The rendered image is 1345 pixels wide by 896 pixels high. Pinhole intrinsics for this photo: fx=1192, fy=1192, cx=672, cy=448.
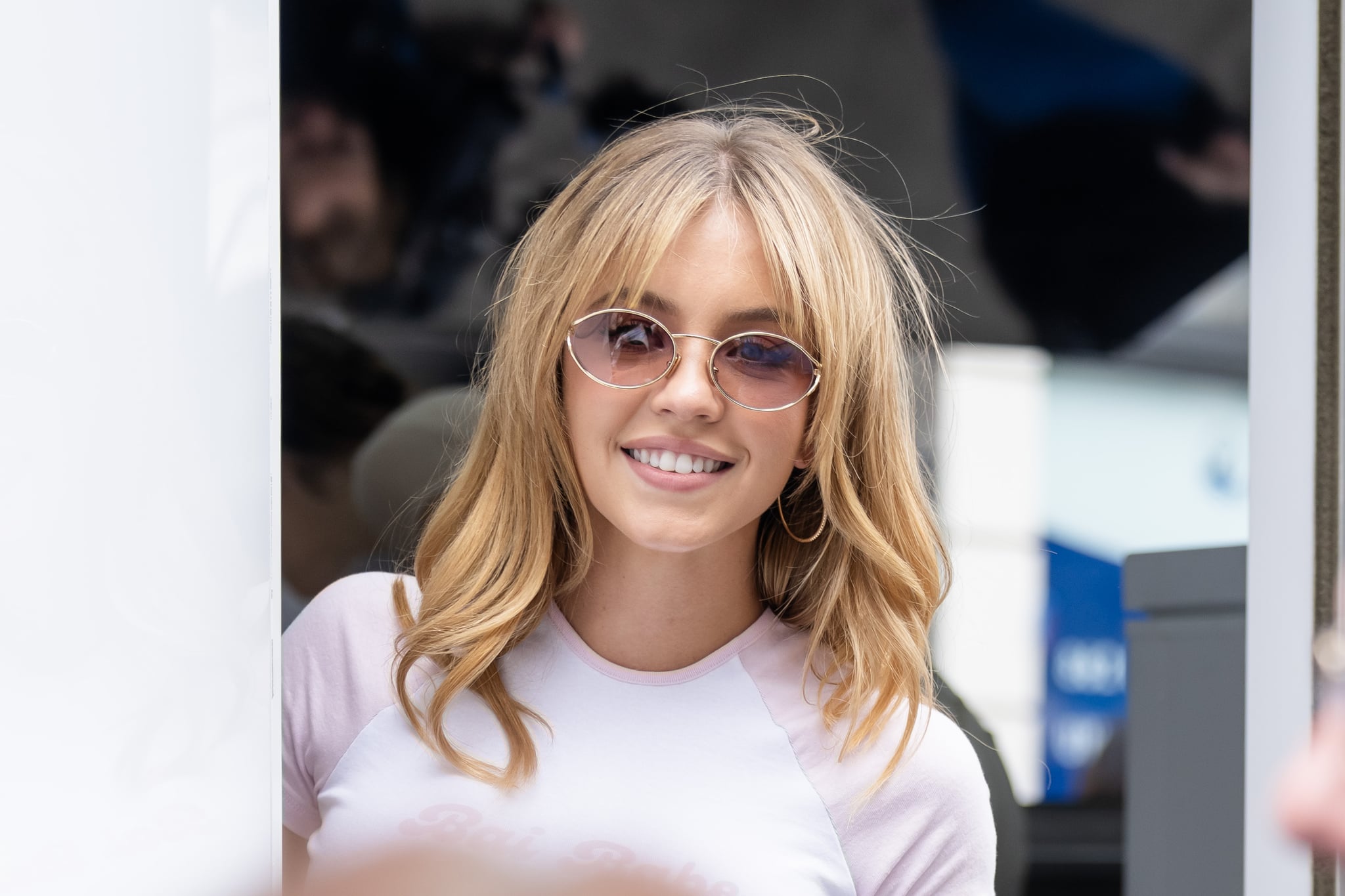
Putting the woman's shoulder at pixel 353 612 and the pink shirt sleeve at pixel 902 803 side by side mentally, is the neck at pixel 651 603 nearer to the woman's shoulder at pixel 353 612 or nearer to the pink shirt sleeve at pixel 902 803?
the pink shirt sleeve at pixel 902 803

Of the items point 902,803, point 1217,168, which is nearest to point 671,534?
point 902,803

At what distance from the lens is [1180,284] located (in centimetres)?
→ 176

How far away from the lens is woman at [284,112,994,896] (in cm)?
141

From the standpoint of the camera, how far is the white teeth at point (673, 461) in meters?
1.40

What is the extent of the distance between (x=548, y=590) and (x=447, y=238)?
0.51 meters

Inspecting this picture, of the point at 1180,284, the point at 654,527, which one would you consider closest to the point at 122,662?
the point at 654,527

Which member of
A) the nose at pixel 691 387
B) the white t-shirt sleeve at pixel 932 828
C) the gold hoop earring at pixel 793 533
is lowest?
the white t-shirt sleeve at pixel 932 828

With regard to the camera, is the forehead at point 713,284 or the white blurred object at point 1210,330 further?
the white blurred object at point 1210,330

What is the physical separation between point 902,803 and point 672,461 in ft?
1.71

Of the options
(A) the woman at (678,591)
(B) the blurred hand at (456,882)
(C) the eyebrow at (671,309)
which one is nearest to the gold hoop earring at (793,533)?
(A) the woman at (678,591)

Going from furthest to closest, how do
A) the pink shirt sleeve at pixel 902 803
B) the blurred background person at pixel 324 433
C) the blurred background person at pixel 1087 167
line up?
the blurred background person at pixel 1087 167 < the blurred background person at pixel 324 433 < the pink shirt sleeve at pixel 902 803

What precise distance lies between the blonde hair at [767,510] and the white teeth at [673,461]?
147mm

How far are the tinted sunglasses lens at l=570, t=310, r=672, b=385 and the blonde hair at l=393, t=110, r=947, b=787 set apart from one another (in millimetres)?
57

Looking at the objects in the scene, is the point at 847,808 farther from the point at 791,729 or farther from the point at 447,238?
the point at 447,238
